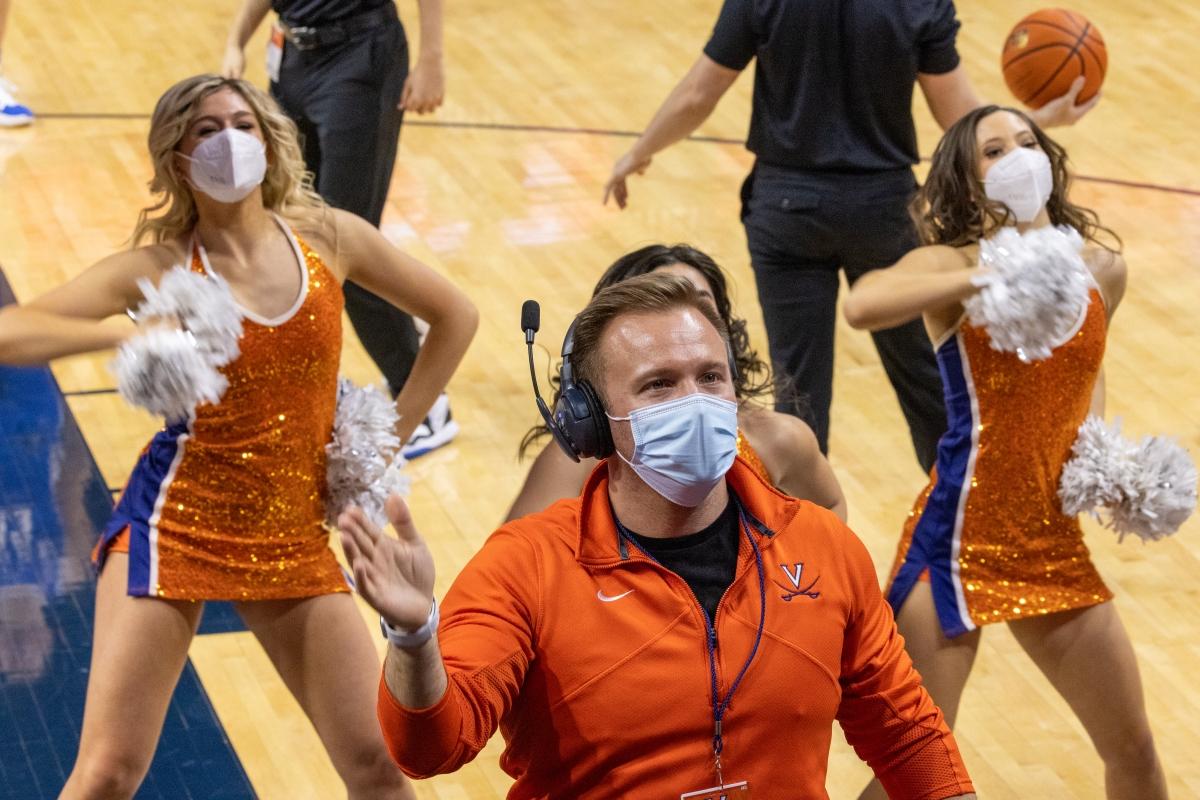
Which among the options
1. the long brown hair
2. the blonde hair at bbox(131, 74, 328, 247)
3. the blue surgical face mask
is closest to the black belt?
the blonde hair at bbox(131, 74, 328, 247)

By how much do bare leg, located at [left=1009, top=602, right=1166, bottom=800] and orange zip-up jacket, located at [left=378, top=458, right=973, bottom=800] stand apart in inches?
48.1

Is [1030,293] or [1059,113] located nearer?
[1030,293]

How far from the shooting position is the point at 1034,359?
12.9 ft

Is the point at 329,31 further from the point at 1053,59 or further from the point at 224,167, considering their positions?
the point at 1053,59

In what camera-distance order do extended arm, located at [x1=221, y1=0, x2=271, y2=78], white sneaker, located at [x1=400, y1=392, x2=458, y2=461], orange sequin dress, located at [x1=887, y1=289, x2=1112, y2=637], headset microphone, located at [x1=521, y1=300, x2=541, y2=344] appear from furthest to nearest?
white sneaker, located at [x1=400, y1=392, x2=458, y2=461]
extended arm, located at [x1=221, y1=0, x2=271, y2=78]
orange sequin dress, located at [x1=887, y1=289, x2=1112, y2=637]
headset microphone, located at [x1=521, y1=300, x2=541, y2=344]

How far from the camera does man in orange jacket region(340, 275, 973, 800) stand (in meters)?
2.70

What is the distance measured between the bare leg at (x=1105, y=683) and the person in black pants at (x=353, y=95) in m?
2.62

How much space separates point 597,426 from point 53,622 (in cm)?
292

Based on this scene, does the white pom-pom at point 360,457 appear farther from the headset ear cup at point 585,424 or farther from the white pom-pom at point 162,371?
the headset ear cup at point 585,424

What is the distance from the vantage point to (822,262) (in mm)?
5258

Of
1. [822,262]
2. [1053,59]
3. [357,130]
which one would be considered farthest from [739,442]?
[1053,59]

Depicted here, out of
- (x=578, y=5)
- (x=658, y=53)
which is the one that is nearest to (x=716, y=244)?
(x=658, y=53)

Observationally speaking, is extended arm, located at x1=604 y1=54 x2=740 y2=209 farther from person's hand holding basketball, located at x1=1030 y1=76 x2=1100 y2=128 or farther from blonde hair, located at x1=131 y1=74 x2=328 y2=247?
blonde hair, located at x1=131 y1=74 x2=328 y2=247

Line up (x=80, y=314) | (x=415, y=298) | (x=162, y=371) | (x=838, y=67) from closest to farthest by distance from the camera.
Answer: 1. (x=162, y=371)
2. (x=80, y=314)
3. (x=415, y=298)
4. (x=838, y=67)
